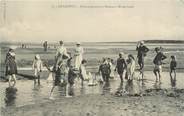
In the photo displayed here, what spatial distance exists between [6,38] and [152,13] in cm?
308

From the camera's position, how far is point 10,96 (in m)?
8.96

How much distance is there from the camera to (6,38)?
9203 mm

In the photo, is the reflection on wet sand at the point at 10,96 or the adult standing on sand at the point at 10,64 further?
the adult standing on sand at the point at 10,64

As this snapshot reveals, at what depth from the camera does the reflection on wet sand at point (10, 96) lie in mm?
8417

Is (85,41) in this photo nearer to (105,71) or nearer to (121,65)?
(105,71)

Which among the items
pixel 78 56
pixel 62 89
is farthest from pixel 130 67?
pixel 62 89

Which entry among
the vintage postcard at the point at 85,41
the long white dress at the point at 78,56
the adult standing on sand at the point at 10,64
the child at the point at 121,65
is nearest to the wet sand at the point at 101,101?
the vintage postcard at the point at 85,41

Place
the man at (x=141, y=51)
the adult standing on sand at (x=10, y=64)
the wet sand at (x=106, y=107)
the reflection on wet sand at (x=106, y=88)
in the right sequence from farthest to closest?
1. the man at (x=141, y=51)
2. the adult standing on sand at (x=10, y=64)
3. the reflection on wet sand at (x=106, y=88)
4. the wet sand at (x=106, y=107)

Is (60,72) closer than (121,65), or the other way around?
(60,72)

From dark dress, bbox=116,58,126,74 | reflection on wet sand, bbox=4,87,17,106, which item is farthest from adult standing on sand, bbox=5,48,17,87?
dark dress, bbox=116,58,126,74

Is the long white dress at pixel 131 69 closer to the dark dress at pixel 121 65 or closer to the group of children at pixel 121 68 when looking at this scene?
the group of children at pixel 121 68

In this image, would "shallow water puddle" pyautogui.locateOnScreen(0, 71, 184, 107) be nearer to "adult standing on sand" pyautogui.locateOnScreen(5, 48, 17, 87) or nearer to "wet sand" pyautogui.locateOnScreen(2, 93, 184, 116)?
"adult standing on sand" pyautogui.locateOnScreen(5, 48, 17, 87)

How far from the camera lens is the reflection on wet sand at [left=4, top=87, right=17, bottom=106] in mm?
8417

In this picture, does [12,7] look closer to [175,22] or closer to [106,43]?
[106,43]
